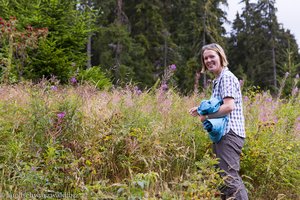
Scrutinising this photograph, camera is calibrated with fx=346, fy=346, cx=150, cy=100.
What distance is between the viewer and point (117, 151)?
3422mm

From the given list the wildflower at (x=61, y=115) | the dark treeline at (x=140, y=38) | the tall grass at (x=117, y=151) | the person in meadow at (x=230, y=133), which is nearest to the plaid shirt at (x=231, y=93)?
the person in meadow at (x=230, y=133)

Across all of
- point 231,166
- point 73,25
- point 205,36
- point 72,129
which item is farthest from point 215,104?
point 205,36

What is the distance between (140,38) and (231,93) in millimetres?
21216

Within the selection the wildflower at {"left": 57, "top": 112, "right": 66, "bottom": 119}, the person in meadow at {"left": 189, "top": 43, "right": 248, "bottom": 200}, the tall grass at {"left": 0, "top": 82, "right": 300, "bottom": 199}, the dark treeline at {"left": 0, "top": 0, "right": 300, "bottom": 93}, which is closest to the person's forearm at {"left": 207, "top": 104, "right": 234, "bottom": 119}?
the person in meadow at {"left": 189, "top": 43, "right": 248, "bottom": 200}

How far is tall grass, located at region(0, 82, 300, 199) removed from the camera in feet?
9.06

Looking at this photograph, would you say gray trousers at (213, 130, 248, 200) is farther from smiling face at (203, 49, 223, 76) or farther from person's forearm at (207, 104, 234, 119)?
smiling face at (203, 49, 223, 76)

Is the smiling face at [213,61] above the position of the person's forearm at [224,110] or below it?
above

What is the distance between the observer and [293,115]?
4789 millimetres

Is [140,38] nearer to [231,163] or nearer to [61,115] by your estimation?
[61,115]

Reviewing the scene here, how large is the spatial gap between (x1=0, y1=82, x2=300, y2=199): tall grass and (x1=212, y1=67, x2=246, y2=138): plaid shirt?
37 cm

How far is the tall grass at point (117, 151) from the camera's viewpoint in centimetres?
276

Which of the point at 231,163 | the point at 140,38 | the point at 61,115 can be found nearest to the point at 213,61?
the point at 231,163

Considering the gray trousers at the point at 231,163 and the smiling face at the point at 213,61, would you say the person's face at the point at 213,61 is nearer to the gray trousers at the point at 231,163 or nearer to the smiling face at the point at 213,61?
the smiling face at the point at 213,61

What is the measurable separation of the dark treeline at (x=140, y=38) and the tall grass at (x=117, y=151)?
3390 millimetres
